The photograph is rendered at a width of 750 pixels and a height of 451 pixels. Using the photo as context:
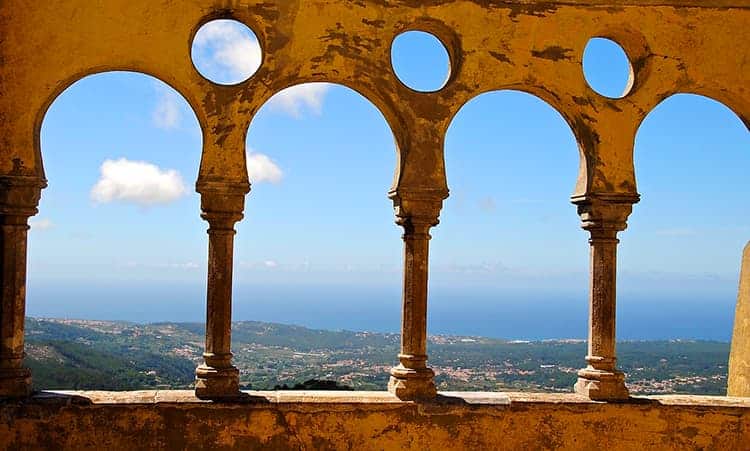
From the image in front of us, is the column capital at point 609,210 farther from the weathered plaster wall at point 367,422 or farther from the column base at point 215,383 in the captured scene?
the column base at point 215,383

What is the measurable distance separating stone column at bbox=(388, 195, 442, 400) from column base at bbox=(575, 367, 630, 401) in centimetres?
134

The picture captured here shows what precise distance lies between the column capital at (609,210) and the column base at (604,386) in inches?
47.7

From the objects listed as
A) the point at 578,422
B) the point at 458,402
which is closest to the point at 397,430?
the point at 458,402

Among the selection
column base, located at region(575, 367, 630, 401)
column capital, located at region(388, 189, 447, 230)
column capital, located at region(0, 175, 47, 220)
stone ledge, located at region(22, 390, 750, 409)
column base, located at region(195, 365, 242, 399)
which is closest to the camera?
column capital, located at region(0, 175, 47, 220)

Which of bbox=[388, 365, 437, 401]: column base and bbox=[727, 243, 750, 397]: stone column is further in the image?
bbox=[727, 243, 750, 397]: stone column

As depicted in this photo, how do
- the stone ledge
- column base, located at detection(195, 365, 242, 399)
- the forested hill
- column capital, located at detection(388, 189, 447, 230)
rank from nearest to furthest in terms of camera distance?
1. the stone ledge
2. column base, located at detection(195, 365, 242, 399)
3. column capital, located at detection(388, 189, 447, 230)
4. the forested hill

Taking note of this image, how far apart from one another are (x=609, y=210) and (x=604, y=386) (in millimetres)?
1504

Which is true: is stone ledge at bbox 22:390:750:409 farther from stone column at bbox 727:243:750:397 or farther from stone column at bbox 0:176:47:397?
stone column at bbox 727:243:750:397

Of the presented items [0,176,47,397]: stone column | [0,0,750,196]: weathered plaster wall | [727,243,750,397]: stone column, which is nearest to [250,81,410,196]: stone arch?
[0,0,750,196]: weathered plaster wall

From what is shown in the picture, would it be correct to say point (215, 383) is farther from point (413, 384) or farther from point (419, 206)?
point (419, 206)

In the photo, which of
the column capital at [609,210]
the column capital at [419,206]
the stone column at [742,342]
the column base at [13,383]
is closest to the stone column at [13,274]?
the column base at [13,383]

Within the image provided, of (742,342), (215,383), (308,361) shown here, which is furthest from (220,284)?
(308,361)

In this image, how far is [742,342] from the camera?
29.7ft

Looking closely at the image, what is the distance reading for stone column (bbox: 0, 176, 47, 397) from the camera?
7074 millimetres
